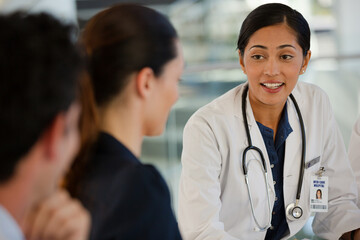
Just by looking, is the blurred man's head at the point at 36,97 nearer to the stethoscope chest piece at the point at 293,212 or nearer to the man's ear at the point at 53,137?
the man's ear at the point at 53,137

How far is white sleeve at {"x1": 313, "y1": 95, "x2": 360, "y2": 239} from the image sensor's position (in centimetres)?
154

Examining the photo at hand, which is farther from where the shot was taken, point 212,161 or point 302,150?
point 302,150

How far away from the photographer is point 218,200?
58.4 inches

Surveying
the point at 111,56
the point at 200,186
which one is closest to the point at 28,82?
the point at 111,56

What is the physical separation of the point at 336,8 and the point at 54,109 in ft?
14.7

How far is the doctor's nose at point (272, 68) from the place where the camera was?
62.9 inches

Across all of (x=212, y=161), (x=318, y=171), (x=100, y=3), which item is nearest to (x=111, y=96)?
(x=212, y=161)

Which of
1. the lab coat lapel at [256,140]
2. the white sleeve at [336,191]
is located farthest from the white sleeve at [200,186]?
the white sleeve at [336,191]

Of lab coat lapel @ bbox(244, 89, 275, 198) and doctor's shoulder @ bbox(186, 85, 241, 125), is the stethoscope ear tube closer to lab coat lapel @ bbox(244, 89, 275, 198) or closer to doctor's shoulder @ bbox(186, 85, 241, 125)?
lab coat lapel @ bbox(244, 89, 275, 198)

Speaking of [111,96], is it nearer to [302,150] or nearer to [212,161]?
[212,161]

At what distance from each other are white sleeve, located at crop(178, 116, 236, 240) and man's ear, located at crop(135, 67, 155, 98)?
0.59m

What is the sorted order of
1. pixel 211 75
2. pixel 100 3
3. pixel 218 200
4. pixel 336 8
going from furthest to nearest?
1. pixel 100 3
2. pixel 336 8
3. pixel 211 75
4. pixel 218 200

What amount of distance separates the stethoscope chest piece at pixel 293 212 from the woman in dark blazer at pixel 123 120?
757 millimetres

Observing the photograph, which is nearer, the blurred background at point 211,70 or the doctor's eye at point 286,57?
the doctor's eye at point 286,57
